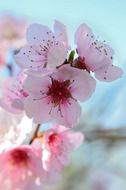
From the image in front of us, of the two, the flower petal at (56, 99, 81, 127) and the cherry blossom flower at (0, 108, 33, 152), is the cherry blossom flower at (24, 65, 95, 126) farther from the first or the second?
the cherry blossom flower at (0, 108, 33, 152)

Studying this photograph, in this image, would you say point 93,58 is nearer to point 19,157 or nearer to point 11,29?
point 19,157

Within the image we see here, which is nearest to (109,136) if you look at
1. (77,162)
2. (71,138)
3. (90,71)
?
(71,138)

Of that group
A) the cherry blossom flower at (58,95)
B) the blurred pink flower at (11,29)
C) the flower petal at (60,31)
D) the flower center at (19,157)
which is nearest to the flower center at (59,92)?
the cherry blossom flower at (58,95)

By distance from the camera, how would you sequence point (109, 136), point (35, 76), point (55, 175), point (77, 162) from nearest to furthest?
point (35, 76) → point (55, 175) → point (109, 136) → point (77, 162)

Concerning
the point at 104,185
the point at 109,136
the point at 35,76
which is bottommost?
the point at 104,185

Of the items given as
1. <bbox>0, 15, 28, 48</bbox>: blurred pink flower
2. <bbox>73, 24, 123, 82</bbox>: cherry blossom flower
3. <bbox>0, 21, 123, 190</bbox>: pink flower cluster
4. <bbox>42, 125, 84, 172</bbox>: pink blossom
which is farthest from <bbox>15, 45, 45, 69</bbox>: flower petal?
<bbox>0, 15, 28, 48</bbox>: blurred pink flower

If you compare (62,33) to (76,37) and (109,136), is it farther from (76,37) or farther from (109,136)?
(109,136)
